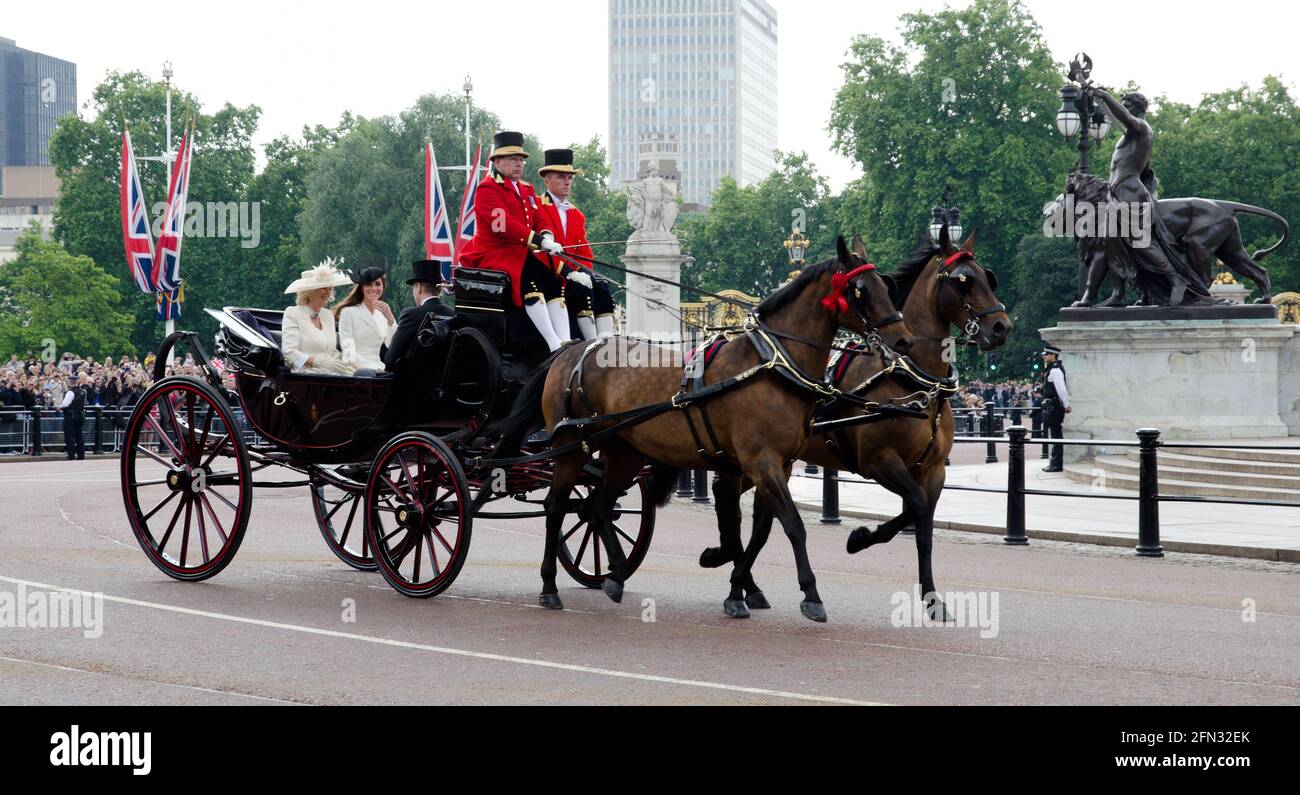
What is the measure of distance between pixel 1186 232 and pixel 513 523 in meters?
10.9

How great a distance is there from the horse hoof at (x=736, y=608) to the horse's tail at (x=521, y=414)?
6.32 feet

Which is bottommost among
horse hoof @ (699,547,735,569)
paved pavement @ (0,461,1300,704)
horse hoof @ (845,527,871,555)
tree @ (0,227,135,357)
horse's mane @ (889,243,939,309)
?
paved pavement @ (0,461,1300,704)

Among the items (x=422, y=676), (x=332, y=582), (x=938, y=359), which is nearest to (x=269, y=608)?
(x=332, y=582)

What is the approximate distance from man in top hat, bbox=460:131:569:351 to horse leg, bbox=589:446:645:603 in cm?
111

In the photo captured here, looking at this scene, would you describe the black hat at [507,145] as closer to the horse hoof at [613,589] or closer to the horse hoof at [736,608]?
the horse hoof at [613,589]

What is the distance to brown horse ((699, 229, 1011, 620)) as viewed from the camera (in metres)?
9.59

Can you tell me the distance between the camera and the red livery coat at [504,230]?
33.6 ft

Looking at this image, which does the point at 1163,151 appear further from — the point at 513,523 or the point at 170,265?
the point at 513,523

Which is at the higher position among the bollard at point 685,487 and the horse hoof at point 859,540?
the horse hoof at point 859,540

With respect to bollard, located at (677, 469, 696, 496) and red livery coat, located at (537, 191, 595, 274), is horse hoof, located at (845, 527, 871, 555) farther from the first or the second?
bollard, located at (677, 469, 696, 496)

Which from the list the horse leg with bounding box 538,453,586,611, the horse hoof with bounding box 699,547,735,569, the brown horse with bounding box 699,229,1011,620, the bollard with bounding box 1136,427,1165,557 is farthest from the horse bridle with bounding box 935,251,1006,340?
the bollard with bounding box 1136,427,1165,557

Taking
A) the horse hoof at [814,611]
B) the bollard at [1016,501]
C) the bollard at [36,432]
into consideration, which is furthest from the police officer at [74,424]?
the horse hoof at [814,611]

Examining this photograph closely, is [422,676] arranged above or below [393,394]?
below

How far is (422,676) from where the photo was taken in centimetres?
720
